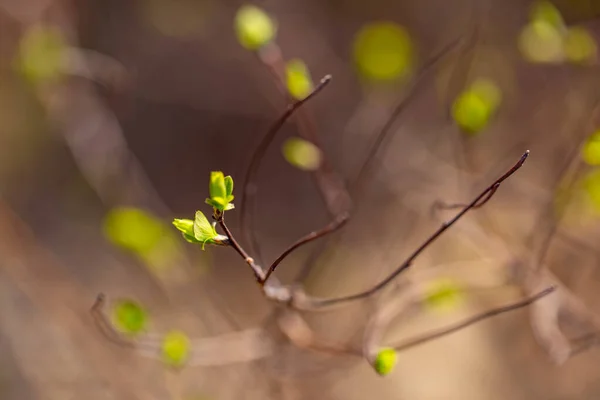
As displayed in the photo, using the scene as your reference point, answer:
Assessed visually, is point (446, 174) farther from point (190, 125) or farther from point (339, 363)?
point (190, 125)

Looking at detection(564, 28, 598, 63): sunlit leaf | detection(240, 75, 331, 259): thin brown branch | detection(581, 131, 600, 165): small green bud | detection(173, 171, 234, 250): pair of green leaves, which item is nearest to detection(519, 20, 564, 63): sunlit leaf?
detection(564, 28, 598, 63): sunlit leaf

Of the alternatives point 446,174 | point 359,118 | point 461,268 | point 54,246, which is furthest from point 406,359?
point 54,246

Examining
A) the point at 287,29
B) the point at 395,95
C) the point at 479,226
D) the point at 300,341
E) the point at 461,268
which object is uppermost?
the point at 287,29

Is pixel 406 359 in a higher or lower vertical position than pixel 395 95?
lower

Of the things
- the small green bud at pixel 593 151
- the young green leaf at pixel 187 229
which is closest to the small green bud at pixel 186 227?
the young green leaf at pixel 187 229

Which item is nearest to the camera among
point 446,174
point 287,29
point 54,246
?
point 446,174

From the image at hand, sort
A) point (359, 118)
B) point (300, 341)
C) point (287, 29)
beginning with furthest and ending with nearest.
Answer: point (287, 29), point (359, 118), point (300, 341)

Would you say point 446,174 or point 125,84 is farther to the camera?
point 125,84
